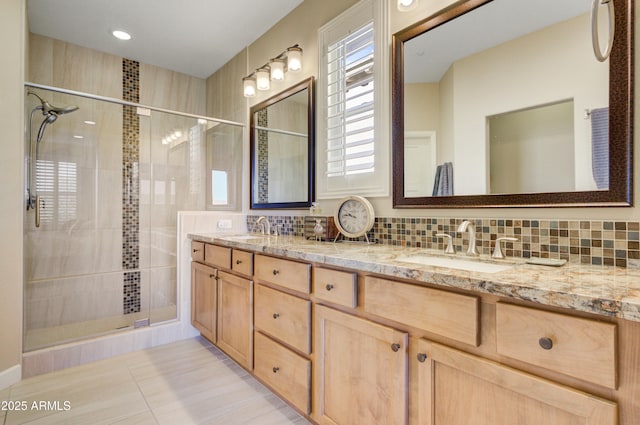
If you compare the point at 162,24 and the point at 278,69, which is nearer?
the point at 278,69

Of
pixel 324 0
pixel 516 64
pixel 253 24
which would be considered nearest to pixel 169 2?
pixel 253 24

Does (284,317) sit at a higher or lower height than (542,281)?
lower

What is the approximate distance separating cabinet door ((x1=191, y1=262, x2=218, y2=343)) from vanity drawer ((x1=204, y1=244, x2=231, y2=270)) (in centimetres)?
6

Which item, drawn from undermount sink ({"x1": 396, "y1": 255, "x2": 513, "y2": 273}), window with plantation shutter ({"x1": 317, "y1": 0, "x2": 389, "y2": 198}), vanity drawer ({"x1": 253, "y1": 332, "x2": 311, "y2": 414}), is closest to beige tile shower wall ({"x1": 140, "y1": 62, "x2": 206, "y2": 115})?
window with plantation shutter ({"x1": 317, "y1": 0, "x2": 389, "y2": 198})

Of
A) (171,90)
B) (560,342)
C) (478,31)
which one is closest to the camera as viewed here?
(560,342)

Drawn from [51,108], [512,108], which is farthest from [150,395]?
[512,108]

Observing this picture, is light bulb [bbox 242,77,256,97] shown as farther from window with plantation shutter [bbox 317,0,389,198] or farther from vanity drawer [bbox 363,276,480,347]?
vanity drawer [bbox 363,276,480,347]

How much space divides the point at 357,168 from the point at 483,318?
127cm

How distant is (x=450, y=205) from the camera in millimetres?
1521

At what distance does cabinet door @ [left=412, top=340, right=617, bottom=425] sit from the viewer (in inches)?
28.1

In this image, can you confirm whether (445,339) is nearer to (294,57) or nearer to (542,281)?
(542,281)

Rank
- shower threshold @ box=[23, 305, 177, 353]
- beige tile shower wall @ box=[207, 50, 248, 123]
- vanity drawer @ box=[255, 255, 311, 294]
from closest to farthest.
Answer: vanity drawer @ box=[255, 255, 311, 294]
shower threshold @ box=[23, 305, 177, 353]
beige tile shower wall @ box=[207, 50, 248, 123]

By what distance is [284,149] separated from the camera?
2.63 m

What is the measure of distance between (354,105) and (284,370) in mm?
1583
